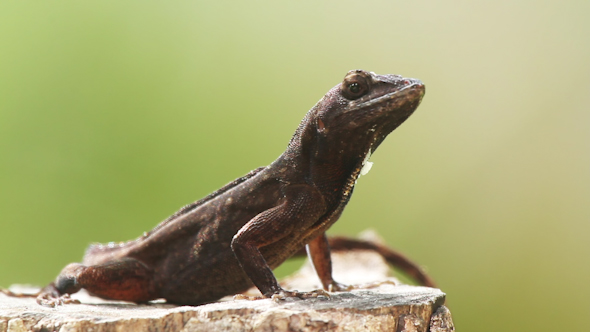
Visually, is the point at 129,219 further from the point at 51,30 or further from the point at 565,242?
the point at 565,242

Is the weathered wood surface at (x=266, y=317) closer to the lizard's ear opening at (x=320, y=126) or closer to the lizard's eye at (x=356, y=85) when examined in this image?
the lizard's ear opening at (x=320, y=126)

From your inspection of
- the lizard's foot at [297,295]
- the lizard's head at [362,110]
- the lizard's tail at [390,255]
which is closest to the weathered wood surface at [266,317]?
the lizard's foot at [297,295]

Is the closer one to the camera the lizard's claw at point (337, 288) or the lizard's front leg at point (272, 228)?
the lizard's front leg at point (272, 228)

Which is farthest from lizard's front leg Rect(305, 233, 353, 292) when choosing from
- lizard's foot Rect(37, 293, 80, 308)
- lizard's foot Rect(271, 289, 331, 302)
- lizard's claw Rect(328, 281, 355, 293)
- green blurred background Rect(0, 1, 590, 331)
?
green blurred background Rect(0, 1, 590, 331)

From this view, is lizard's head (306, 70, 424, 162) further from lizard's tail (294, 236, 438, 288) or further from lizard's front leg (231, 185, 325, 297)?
lizard's tail (294, 236, 438, 288)

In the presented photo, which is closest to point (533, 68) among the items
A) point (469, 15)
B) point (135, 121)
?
point (469, 15)

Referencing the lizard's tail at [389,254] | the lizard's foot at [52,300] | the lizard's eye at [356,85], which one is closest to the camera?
the lizard's eye at [356,85]
